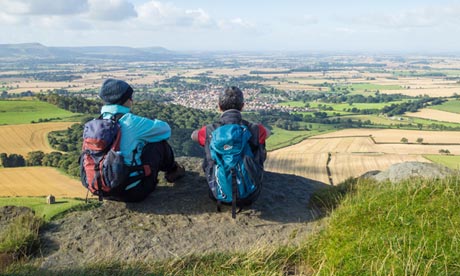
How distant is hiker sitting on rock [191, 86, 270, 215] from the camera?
185 inches

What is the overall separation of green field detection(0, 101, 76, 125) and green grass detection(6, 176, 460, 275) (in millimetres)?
36443

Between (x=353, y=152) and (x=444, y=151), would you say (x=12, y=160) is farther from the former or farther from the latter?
(x=444, y=151)

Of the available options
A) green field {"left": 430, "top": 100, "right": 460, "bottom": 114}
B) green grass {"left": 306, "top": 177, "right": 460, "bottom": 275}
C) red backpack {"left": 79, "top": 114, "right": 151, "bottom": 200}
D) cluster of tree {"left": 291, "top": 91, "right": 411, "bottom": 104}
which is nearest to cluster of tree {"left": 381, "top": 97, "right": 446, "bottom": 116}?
green field {"left": 430, "top": 100, "right": 460, "bottom": 114}

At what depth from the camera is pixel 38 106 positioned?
4316cm

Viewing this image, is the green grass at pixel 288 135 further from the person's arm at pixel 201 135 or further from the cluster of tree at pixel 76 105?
the person's arm at pixel 201 135

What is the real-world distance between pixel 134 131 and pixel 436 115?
53.7 m

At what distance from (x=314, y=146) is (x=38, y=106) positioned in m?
30.4

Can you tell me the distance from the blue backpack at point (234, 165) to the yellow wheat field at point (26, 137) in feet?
82.8

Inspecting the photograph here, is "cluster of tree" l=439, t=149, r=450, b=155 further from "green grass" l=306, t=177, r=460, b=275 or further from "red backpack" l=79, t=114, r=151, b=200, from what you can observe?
"red backpack" l=79, t=114, r=151, b=200

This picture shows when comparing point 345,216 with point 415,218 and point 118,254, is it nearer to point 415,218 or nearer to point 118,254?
point 415,218

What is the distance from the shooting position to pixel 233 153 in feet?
15.4

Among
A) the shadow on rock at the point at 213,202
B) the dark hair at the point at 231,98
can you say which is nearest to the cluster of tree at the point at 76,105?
the shadow on rock at the point at 213,202

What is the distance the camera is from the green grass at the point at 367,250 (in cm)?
321


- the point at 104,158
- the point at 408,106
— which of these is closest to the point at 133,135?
the point at 104,158
